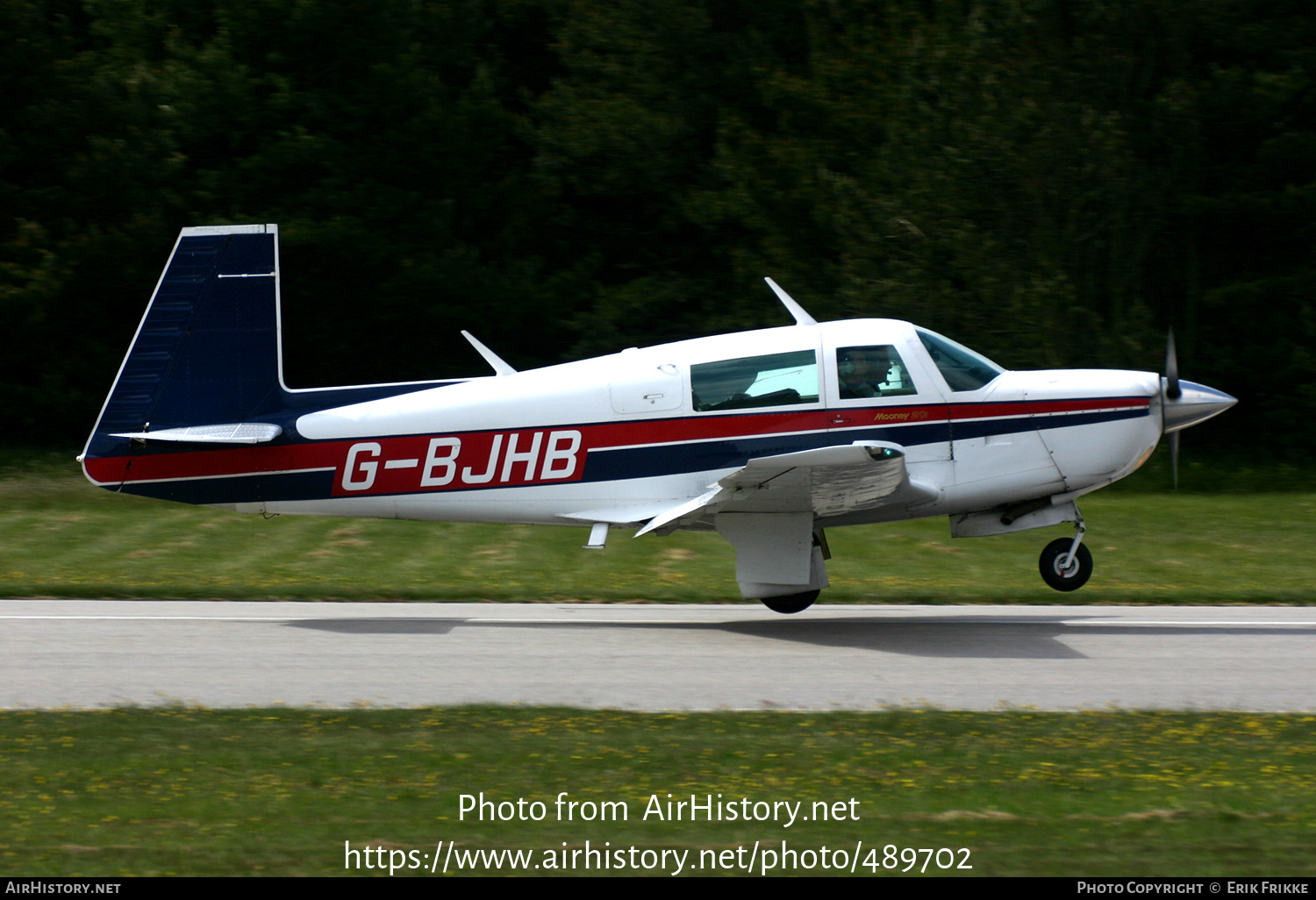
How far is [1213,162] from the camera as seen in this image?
93.6 ft

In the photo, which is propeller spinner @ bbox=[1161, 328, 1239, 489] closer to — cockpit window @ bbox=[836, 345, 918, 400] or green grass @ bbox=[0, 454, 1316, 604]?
cockpit window @ bbox=[836, 345, 918, 400]

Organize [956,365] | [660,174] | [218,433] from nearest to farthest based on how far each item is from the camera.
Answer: [218,433], [956,365], [660,174]

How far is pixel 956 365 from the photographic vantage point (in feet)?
36.1

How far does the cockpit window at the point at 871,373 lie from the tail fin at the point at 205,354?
4.55 metres

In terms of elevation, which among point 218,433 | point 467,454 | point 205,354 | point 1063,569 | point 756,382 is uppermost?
point 205,354

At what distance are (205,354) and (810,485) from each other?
16.4 feet

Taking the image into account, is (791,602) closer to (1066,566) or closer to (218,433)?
(1066,566)

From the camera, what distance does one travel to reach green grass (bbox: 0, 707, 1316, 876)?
5.40 metres

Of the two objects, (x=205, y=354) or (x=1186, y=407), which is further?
(x=1186, y=407)

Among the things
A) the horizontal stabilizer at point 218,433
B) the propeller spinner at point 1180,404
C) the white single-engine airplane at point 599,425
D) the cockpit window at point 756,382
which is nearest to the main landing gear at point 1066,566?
the white single-engine airplane at point 599,425

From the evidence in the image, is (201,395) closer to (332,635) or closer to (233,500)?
(233,500)

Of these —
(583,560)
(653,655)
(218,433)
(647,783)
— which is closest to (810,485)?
(653,655)

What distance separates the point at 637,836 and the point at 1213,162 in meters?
26.9

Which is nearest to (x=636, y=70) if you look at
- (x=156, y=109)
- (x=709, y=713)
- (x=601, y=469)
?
(x=156, y=109)
